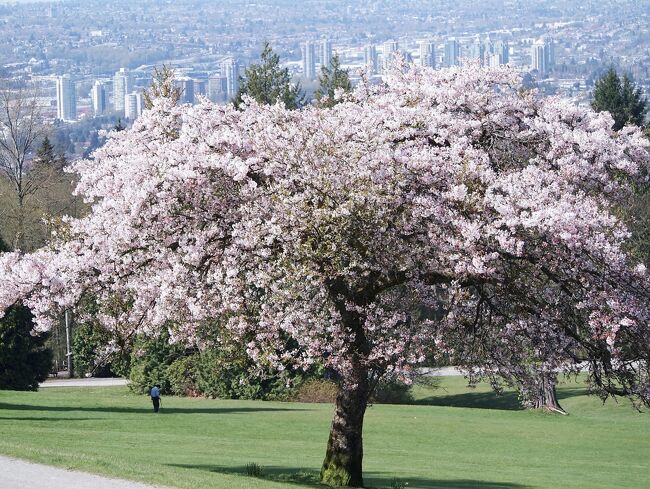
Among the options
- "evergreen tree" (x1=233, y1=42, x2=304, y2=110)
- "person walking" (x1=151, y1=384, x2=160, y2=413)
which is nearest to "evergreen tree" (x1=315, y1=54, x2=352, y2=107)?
"evergreen tree" (x1=233, y1=42, x2=304, y2=110)

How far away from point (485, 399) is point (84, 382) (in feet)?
71.3

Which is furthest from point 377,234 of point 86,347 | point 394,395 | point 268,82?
point 268,82

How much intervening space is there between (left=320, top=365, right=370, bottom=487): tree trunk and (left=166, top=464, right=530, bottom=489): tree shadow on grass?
358mm

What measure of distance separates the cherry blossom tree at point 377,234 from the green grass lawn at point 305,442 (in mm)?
2716

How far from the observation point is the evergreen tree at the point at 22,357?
48.4 metres

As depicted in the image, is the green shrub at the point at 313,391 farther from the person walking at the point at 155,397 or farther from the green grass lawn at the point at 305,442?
the person walking at the point at 155,397

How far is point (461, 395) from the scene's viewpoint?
189 feet

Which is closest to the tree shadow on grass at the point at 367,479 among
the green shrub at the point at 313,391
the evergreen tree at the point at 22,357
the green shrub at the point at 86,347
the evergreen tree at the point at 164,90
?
the green shrub at the point at 86,347

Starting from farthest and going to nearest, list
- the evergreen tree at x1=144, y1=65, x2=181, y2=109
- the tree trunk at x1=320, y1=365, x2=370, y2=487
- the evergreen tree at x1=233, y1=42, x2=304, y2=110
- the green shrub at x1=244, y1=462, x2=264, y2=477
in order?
the evergreen tree at x1=233, y1=42, x2=304, y2=110, the evergreen tree at x1=144, y1=65, x2=181, y2=109, the green shrub at x1=244, y1=462, x2=264, y2=477, the tree trunk at x1=320, y1=365, x2=370, y2=487

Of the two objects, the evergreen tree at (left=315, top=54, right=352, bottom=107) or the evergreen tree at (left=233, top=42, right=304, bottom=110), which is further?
the evergreen tree at (left=315, top=54, right=352, bottom=107)

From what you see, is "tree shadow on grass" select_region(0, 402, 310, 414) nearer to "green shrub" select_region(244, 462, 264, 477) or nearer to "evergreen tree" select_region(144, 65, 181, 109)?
"evergreen tree" select_region(144, 65, 181, 109)

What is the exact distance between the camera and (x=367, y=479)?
2541 centimetres

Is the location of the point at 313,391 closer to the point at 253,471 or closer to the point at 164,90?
the point at 164,90

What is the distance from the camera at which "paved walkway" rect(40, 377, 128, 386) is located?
62987mm
